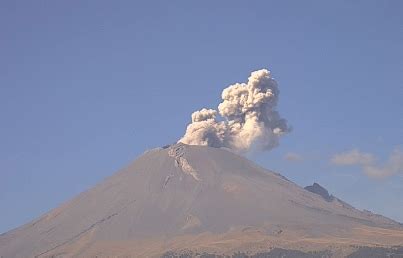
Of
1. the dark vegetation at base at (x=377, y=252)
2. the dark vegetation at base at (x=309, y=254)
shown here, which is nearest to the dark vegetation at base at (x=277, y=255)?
the dark vegetation at base at (x=309, y=254)

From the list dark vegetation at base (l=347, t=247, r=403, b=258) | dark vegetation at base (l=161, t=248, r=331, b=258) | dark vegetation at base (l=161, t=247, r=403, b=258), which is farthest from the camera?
dark vegetation at base (l=161, t=248, r=331, b=258)

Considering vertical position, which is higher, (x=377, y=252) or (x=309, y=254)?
(x=309, y=254)

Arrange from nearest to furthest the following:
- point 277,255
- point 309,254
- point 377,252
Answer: point 377,252 < point 309,254 < point 277,255

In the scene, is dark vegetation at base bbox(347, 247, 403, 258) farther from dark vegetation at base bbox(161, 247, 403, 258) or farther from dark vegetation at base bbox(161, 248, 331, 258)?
dark vegetation at base bbox(161, 248, 331, 258)

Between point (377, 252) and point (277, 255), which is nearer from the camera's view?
→ point (377, 252)

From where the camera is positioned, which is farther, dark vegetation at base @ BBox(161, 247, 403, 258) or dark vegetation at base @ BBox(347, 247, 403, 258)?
dark vegetation at base @ BBox(161, 247, 403, 258)

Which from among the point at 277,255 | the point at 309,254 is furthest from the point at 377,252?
the point at 277,255

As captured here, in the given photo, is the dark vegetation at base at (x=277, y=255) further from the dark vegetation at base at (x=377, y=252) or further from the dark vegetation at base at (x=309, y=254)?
the dark vegetation at base at (x=377, y=252)

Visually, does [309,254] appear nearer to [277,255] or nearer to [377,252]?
[277,255]

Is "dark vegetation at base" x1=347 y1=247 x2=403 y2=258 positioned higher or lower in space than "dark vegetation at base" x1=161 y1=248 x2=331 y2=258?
lower

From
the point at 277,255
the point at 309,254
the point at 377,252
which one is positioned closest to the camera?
the point at 377,252

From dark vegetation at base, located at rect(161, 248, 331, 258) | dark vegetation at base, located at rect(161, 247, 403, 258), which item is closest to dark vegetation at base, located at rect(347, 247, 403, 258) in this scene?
dark vegetation at base, located at rect(161, 247, 403, 258)

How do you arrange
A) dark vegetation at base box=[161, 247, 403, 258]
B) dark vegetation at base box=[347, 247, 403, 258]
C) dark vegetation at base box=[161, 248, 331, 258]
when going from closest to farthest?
dark vegetation at base box=[347, 247, 403, 258] < dark vegetation at base box=[161, 247, 403, 258] < dark vegetation at base box=[161, 248, 331, 258]
